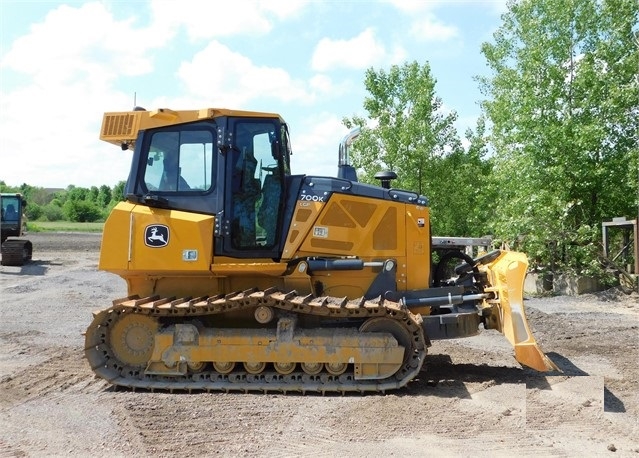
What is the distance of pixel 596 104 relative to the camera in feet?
61.1

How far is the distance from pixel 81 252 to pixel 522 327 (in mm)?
29757

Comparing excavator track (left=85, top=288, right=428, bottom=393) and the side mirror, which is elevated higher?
the side mirror

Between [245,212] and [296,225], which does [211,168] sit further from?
[296,225]

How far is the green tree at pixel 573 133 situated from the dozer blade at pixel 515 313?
10487 mm

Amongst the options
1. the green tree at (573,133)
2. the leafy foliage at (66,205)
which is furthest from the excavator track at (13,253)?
the leafy foliage at (66,205)

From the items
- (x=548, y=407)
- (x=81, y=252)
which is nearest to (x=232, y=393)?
(x=548, y=407)

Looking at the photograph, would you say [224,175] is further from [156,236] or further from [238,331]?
[238,331]

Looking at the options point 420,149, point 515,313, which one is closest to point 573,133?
point 420,149

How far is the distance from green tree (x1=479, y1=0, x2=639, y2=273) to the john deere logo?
41.3 feet

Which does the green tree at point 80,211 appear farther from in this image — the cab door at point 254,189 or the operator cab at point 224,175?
the cab door at point 254,189

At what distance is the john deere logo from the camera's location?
7.66 metres

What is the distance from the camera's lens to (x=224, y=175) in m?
7.68

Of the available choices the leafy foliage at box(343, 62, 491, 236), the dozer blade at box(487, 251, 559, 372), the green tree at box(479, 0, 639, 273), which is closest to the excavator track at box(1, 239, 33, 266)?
the leafy foliage at box(343, 62, 491, 236)

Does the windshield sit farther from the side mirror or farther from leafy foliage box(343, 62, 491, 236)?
the side mirror
